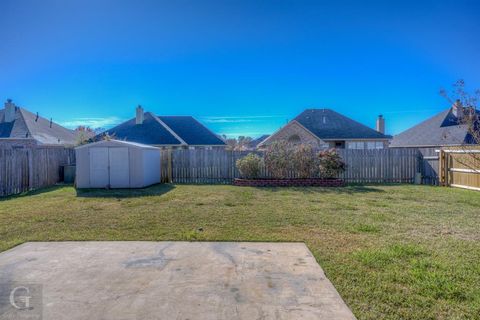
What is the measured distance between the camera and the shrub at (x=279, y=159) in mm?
13484

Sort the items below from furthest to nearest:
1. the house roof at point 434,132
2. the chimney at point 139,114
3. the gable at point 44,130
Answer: the chimney at point 139,114
the house roof at point 434,132
the gable at point 44,130

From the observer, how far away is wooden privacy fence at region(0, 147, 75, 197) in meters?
10.7

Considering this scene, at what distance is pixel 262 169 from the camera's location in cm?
1405

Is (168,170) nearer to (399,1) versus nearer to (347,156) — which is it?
(347,156)

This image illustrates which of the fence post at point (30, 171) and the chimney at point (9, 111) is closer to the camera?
the fence post at point (30, 171)

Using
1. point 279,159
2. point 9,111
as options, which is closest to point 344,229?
point 279,159

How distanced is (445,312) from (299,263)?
159 centimetres

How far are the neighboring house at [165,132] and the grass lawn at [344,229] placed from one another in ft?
45.7

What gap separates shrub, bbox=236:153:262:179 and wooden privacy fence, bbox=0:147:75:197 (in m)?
8.57

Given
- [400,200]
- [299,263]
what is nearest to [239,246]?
[299,263]

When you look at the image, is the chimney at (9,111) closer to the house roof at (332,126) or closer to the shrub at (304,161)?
the shrub at (304,161)

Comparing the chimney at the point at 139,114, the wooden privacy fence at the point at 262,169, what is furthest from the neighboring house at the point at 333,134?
the chimney at the point at 139,114

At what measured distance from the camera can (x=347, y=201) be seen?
8.89 meters

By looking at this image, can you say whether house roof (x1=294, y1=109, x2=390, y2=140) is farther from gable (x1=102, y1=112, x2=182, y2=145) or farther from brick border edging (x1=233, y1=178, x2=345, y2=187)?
brick border edging (x1=233, y1=178, x2=345, y2=187)
